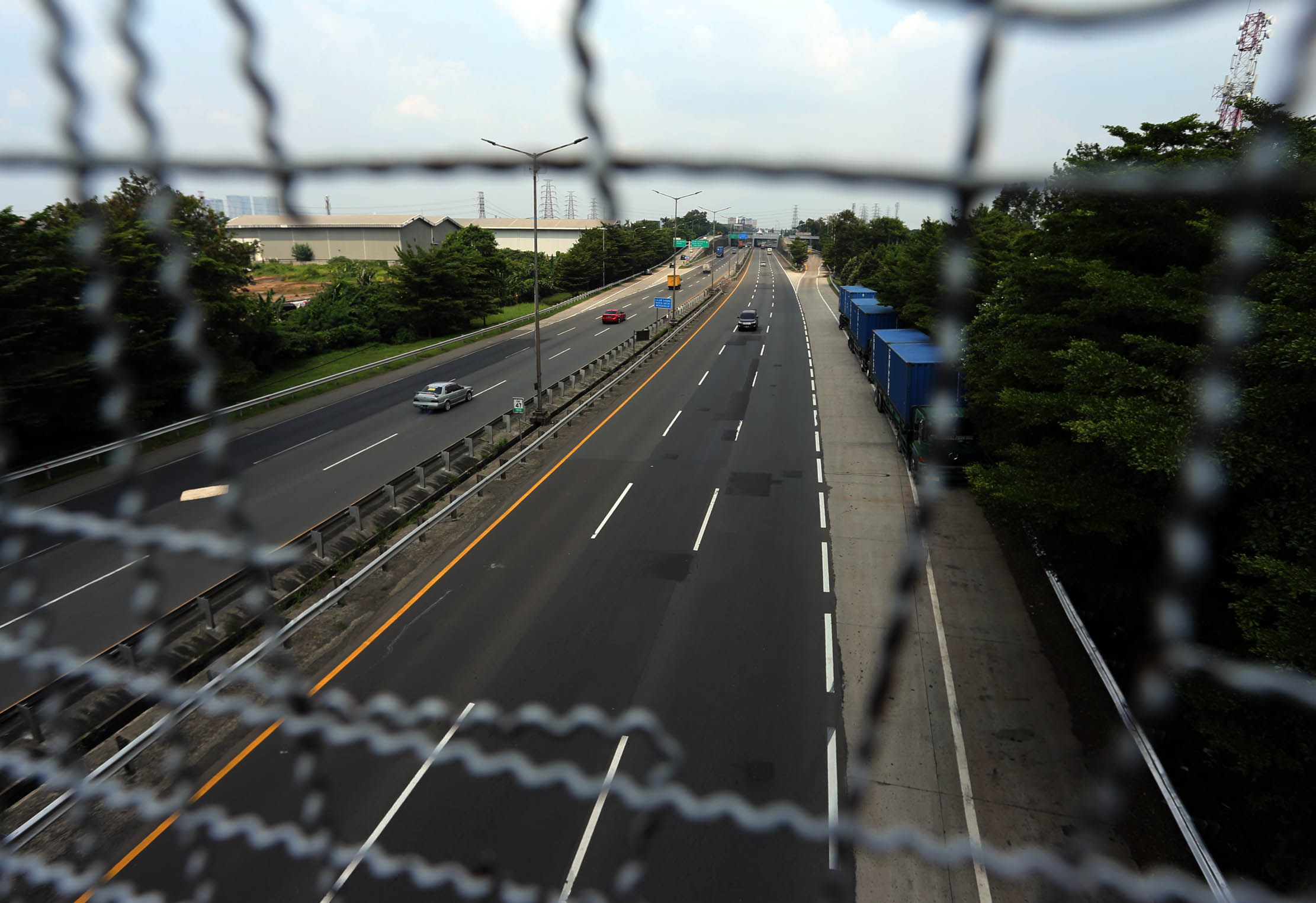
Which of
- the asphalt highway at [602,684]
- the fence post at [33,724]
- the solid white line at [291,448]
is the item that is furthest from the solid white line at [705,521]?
the solid white line at [291,448]

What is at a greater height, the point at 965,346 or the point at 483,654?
the point at 965,346

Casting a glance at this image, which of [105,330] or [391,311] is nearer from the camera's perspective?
[105,330]

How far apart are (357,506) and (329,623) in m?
A: 2.64

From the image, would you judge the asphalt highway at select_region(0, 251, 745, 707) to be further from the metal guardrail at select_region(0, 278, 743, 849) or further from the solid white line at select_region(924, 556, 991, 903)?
the solid white line at select_region(924, 556, 991, 903)

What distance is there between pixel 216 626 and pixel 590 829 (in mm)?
5557

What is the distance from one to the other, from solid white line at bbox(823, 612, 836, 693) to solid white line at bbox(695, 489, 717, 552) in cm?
272

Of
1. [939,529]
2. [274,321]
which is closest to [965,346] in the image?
[939,529]

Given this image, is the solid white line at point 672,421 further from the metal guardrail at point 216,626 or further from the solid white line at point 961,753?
the solid white line at point 961,753

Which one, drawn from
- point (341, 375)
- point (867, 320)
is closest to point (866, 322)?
point (867, 320)

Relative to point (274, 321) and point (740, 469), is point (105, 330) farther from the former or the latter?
point (274, 321)

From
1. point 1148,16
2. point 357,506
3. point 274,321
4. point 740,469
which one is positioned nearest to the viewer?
point 1148,16

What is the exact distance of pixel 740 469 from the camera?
50.7 ft

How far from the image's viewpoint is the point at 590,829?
616 cm

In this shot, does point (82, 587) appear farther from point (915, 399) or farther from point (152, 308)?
point (915, 399)
